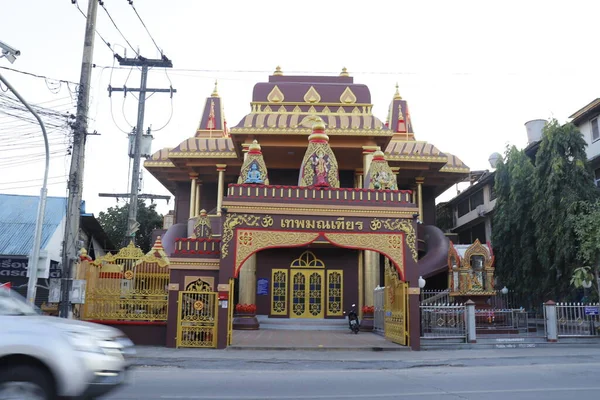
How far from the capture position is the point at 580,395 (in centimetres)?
797

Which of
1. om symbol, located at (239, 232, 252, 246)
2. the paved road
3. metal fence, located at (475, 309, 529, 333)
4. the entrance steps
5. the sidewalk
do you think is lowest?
the sidewalk

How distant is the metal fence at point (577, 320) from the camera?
1873 cm

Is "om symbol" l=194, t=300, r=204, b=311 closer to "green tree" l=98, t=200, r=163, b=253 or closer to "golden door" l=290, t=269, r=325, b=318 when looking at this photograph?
"golden door" l=290, t=269, r=325, b=318

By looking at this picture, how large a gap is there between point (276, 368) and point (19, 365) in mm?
7731

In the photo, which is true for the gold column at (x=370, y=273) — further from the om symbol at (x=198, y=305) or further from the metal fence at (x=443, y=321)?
the om symbol at (x=198, y=305)

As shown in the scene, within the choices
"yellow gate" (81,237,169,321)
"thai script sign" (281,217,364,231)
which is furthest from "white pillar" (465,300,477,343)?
"yellow gate" (81,237,169,321)

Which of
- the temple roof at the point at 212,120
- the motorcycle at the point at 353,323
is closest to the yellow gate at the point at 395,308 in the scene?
the motorcycle at the point at 353,323

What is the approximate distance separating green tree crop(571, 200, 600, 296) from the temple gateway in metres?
6.44

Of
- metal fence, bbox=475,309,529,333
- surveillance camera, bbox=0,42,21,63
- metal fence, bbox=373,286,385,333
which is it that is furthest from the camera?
metal fence, bbox=373,286,385,333

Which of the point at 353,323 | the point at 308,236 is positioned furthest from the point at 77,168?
the point at 353,323

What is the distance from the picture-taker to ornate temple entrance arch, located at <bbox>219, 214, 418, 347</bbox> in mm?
16688

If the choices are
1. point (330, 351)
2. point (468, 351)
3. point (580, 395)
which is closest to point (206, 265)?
point (330, 351)

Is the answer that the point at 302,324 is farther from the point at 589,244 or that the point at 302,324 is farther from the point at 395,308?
the point at 589,244

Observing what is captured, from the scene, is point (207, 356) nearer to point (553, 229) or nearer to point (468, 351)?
point (468, 351)
